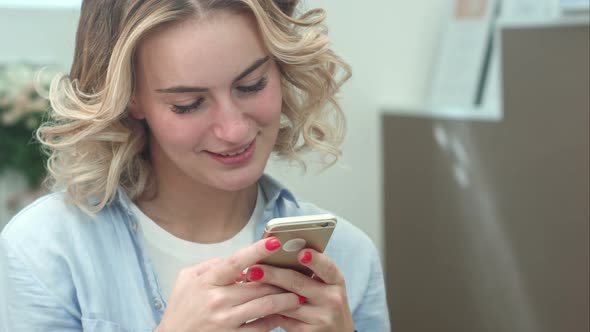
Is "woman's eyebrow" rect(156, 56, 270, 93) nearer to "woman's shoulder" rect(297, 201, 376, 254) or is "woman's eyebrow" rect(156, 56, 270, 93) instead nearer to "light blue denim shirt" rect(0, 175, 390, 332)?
"light blue denim shirt" rect(0, 175, 390, 332)

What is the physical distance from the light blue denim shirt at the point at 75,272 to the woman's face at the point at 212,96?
17 cm

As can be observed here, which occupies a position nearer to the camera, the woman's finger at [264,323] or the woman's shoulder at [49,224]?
the woman's finger at [264,323]

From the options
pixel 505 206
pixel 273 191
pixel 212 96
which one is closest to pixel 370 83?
pixel 505 206

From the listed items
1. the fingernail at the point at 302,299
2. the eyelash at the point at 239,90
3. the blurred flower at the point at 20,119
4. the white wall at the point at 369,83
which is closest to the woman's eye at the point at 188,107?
the eyelash at the point at 239,90

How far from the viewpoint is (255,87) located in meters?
1.26

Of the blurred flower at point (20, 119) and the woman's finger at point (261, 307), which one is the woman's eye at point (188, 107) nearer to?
the woman's finger at point (261, 307)

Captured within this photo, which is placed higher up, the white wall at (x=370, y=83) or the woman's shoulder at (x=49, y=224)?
the woman's shoulder at (x=49, y=224)

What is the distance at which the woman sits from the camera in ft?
3.83

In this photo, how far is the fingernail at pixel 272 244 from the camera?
1.06m

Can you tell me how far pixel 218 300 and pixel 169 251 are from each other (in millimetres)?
271

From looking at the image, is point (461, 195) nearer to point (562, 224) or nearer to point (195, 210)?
point (562, 224)

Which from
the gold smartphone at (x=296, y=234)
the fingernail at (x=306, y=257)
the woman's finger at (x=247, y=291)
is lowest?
the woman's finger at (x=247, y=291)

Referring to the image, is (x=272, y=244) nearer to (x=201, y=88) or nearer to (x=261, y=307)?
(x=261, y=307)

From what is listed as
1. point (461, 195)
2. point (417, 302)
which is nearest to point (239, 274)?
point (461, 195)
